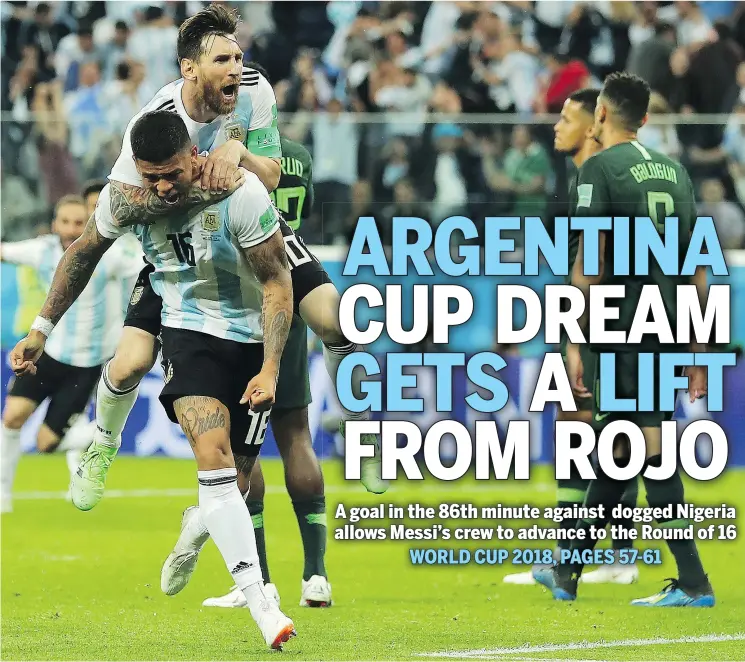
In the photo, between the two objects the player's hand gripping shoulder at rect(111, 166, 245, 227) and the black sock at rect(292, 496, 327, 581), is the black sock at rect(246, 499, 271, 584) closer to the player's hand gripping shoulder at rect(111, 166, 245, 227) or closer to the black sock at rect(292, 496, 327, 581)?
the black sock at rect(292, 496, 327, 581)

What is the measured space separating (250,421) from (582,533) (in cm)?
190

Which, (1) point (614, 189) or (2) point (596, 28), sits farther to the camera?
(2) point (596, 28)

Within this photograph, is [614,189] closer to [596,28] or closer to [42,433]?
[42,433]

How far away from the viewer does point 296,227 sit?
7219 millimetres

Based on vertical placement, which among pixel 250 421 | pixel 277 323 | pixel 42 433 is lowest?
pixel 42 433

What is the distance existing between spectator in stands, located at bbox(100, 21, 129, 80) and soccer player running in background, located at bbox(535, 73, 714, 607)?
8.49m

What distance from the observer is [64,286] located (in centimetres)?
612

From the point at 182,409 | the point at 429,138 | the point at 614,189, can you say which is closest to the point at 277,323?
the point at 182,409

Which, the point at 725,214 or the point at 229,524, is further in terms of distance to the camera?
the point at 725,214

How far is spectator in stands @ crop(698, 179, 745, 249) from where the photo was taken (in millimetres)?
11297

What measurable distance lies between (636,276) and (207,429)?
7.57 ft

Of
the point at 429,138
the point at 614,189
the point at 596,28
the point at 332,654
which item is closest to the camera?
the point at 332,654

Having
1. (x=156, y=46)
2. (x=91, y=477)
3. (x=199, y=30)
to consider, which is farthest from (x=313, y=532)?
(x=156, y=46)

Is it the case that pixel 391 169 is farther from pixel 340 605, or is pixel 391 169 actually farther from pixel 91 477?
pixel 91 477
